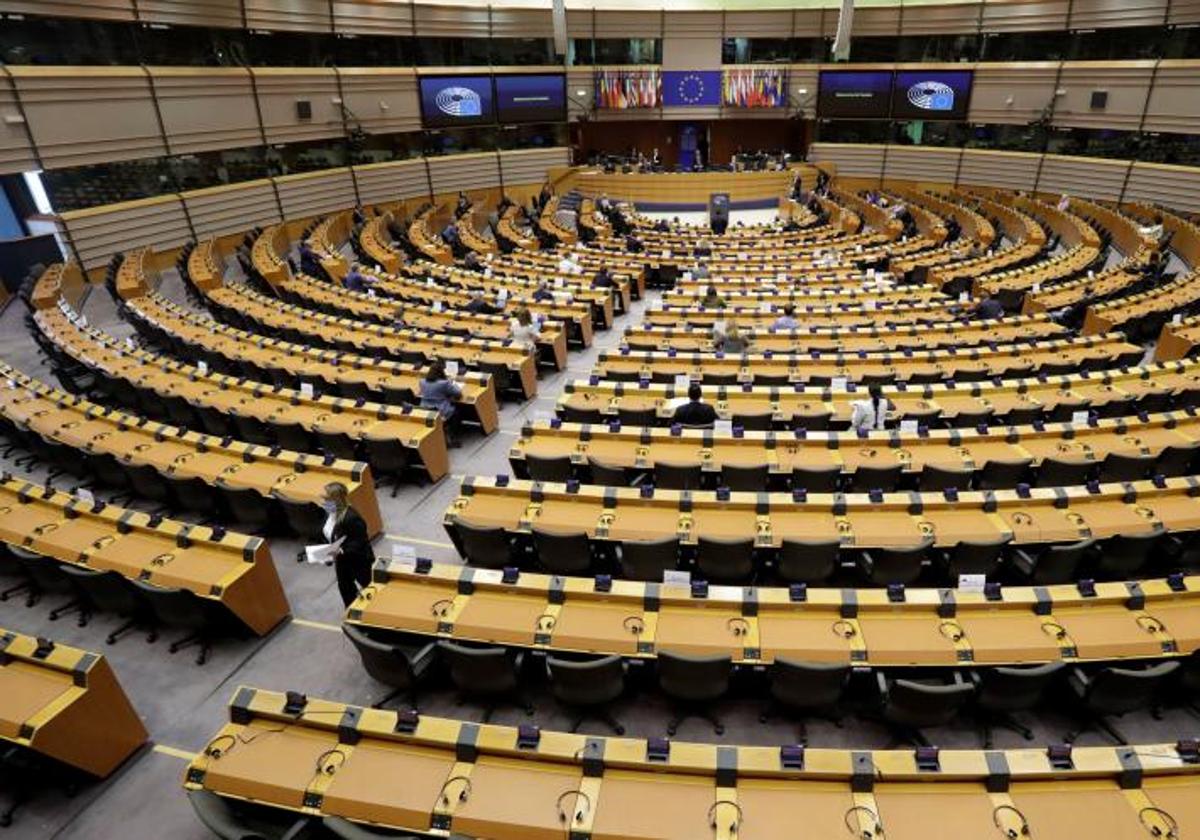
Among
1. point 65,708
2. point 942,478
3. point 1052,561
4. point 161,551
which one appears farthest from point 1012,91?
point 65,708

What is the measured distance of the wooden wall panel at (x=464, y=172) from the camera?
30.8 meters

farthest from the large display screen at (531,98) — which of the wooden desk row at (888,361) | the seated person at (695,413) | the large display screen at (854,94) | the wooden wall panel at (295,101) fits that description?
the seated person at (695,413)

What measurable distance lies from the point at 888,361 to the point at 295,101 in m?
23.7

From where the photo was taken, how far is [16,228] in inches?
802

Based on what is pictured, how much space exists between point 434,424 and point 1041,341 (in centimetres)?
1079

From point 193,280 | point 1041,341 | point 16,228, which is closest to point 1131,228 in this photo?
point 1041,341

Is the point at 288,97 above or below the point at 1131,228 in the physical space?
above

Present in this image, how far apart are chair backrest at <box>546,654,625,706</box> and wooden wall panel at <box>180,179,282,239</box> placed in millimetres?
22922

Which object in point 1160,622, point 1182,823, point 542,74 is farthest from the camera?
point 542,74

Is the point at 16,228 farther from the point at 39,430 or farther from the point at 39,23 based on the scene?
the point at 39,430

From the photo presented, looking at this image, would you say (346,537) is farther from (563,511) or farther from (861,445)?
(861,445)

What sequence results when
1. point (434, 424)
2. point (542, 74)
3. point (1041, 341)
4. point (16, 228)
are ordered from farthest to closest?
point (542, 74), point (16, 228), point (1041, 341), point (434, 424)

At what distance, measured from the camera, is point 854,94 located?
32.0m

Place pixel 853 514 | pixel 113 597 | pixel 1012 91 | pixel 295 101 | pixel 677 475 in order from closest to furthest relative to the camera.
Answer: pixel 113 597 → pixel 853 514 → pixel 677 475 → pixel 295 101 → pixel 1012 91
